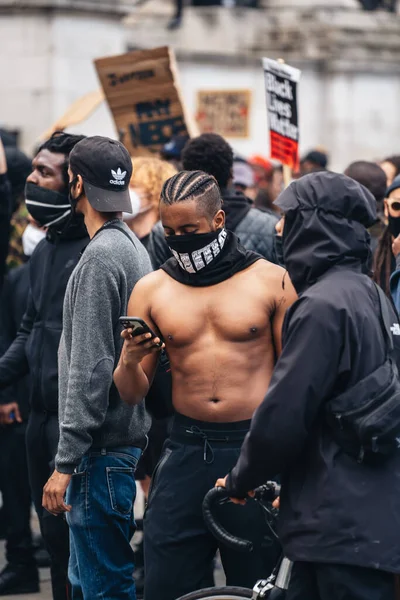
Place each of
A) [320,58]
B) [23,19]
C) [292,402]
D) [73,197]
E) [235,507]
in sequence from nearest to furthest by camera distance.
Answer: [292,402] < [235,507] < [73,197] < [23,19] < [320,58]

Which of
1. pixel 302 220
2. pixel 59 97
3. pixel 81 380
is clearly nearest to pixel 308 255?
pixel 302 220

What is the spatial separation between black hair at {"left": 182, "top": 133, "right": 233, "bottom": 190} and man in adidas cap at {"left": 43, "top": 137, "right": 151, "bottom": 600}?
1.60 m

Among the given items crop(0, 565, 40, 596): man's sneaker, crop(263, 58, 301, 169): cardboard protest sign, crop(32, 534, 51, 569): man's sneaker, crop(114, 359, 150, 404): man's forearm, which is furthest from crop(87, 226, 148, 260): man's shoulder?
crop(263, 58, 301, 169): cardboard protest sign

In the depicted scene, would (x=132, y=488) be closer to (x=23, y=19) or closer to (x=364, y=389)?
(x=364, y=389)

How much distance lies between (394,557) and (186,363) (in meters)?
1.30

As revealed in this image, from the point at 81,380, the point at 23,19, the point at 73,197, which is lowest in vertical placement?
the point at 23,19

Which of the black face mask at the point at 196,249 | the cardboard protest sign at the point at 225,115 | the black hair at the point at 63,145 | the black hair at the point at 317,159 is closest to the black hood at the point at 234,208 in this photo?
the black hair at the point at 63,145

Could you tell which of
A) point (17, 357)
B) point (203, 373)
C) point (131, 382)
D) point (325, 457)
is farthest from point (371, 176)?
point (325, 457)

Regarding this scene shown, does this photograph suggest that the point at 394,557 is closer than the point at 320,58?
Yes

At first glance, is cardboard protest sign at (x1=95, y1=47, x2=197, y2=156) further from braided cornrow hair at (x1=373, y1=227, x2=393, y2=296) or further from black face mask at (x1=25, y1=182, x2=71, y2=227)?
black face mask at (x1=25, y1=182, x2=71, y2=227)

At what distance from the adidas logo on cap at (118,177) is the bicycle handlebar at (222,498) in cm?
149

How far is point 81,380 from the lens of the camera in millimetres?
5188

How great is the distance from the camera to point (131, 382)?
16.5 ft

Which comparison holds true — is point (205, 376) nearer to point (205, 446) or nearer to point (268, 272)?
point (205, 446)
